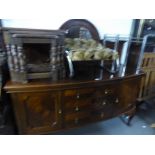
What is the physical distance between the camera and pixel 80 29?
1708 mm

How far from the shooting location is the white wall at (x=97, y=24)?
150 centimetres

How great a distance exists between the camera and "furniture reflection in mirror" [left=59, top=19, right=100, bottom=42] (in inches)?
64.6

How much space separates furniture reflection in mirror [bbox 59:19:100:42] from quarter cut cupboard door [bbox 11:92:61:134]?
80 centimetres

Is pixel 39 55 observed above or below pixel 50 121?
above

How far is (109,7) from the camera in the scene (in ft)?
3.35

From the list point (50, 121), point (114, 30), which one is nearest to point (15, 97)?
point (50, 121)

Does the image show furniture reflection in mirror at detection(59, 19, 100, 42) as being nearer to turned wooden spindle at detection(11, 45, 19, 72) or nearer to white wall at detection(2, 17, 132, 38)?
white wall at detection(2, 17, 132, 38)

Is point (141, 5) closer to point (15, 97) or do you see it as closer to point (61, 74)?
point (61, 74)

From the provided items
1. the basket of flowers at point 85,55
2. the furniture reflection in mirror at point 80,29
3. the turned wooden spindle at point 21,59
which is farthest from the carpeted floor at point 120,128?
the furniture reflection in mirror at point 80,29

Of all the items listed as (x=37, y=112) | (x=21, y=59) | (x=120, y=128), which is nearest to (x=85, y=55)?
(x=21, y=59)

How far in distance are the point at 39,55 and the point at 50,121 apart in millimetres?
625

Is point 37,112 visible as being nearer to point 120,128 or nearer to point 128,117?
point 120,128

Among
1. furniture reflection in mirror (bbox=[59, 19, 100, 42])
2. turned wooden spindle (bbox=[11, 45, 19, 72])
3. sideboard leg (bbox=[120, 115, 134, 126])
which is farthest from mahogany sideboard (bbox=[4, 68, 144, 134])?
furniture reflection in mirror (bbox=[59, 19, 100, 42])

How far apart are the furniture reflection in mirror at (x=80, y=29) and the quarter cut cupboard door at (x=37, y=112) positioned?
80cm
